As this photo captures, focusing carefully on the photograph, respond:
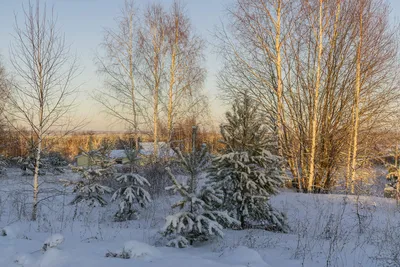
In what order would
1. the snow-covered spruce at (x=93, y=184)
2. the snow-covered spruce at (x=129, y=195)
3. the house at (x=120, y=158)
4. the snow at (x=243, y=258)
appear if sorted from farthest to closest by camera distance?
the house at (x=120, y=158) < the snow-covered spruce at (x=93, y=184) < the snow-covered spruce at (x=129, y=195) < the snow at (x=243, y=258)

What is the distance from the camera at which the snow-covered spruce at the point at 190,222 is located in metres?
4.21

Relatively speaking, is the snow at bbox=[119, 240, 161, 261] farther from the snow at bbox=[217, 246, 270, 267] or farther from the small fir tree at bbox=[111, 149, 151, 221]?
the small fir tree at bbox=[111, 149, 151, 221]

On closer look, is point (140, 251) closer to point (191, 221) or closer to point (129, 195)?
point (191, 221)

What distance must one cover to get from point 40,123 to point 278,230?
559 cm

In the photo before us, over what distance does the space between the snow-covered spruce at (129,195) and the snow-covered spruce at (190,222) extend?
2.96 m

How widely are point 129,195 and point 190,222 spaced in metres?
3.36

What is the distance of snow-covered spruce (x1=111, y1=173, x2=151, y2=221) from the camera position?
23.9 ft

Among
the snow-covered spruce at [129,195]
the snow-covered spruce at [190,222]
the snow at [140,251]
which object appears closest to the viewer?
the snow at [140,251]

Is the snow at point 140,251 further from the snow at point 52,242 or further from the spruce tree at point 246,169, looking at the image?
the spruce tree at point 246,169

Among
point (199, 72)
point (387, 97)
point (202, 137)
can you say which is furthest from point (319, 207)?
point (202, 137)

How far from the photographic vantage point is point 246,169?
553 centimetres

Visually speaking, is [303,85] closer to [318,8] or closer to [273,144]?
[318,8]

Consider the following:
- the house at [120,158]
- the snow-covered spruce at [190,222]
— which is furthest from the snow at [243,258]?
the house at [120,158]

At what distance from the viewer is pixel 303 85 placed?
11.3 metres
